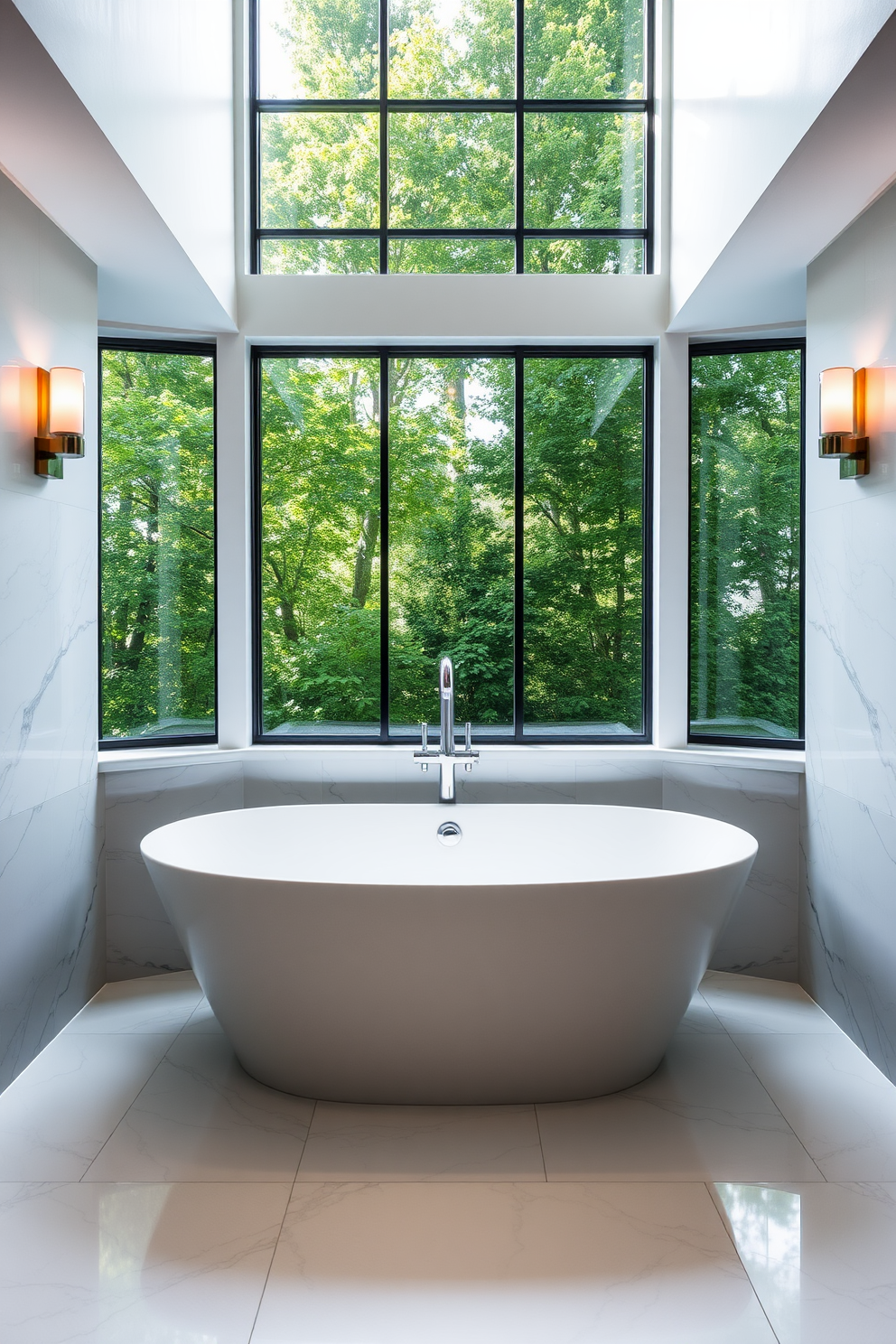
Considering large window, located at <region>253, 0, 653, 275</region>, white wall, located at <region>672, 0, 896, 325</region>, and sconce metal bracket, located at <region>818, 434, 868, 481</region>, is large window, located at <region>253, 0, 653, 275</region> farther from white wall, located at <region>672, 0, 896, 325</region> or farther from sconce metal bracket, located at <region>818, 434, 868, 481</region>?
sconce metal bracket, located at <region>818, 434, 868, 481</region>

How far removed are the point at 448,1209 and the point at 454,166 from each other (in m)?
3.71

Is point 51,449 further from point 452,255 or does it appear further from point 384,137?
point 384,137

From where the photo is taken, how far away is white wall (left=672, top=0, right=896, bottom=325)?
2.12 m

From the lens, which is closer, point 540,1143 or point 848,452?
point 540,1143

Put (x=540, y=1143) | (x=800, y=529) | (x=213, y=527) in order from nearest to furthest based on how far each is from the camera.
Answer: (x=540, y=1143), (x=800, y=529), (x=213, y=527)

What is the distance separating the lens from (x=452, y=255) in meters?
3.84

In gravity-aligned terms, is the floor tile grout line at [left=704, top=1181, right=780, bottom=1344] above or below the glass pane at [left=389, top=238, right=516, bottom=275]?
below

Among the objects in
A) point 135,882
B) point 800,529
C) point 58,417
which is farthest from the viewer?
point 800,529

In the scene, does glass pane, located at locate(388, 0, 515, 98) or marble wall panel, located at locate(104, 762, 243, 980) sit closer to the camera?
marble wall panel, located at locate(104, 762, 243, 980)

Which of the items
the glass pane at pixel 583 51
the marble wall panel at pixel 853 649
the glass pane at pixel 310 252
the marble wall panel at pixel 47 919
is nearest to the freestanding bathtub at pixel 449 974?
the marble wall panel at pixel 47 919

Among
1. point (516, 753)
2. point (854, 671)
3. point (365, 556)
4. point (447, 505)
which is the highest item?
point (447, 505)

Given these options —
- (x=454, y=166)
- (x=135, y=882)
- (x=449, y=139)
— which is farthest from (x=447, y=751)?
(x=449, y=139)

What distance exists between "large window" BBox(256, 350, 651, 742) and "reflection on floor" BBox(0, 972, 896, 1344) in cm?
152

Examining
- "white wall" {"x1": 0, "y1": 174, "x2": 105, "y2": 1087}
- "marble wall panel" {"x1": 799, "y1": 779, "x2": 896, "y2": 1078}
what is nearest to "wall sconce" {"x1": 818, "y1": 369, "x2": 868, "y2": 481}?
"marble wall panel" {"x1": 799, "y1": 779, "x2": 896, "y2": 1078}
